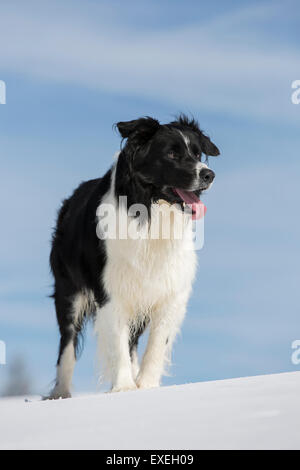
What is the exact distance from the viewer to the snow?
3.54m

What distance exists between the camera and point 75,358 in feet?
29.2

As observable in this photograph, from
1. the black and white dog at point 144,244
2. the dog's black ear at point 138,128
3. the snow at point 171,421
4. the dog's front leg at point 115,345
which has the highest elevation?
the dog's black ear at point 138,128

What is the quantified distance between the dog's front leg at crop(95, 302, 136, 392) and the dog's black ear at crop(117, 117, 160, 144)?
1.82 m

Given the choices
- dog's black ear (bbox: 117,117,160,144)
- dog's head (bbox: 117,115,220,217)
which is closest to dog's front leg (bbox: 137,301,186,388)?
dog's head (bbox: 117,115,220,217)

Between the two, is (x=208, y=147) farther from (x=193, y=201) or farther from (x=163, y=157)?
(x=193, y=201)

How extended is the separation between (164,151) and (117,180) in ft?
1.99

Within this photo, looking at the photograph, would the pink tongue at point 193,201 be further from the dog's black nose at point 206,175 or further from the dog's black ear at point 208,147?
the dog's black ear at point 208,147

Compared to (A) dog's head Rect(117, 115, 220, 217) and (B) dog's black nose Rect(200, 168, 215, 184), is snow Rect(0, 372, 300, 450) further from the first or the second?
(A) dog's head Rect(117, 115, 220, 217)

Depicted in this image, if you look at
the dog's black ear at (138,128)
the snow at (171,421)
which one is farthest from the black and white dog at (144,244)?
the snow at (171,421)

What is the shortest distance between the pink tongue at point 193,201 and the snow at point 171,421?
2702 millimetres

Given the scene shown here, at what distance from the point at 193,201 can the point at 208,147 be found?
3.02ft

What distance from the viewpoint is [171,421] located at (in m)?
4.00

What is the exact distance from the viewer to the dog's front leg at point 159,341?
789 cm
